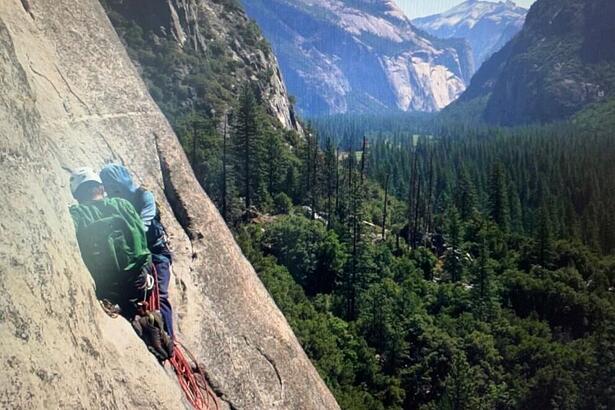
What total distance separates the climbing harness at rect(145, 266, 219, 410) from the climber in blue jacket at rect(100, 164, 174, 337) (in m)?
0.21

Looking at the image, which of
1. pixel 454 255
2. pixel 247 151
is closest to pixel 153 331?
pixel 454 255

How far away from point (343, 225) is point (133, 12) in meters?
32.5

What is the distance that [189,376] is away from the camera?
7719mm

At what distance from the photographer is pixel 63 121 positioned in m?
7.42

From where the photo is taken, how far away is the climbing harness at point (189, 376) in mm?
6886

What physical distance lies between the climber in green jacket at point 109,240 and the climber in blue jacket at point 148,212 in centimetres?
70

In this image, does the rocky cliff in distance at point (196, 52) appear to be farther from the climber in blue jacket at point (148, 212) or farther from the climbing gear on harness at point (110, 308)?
the climbing gear on harness at point (110, 308)

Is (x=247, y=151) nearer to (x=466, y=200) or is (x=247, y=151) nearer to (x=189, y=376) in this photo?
(x=466, y=200)

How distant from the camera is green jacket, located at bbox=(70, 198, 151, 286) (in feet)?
18.7

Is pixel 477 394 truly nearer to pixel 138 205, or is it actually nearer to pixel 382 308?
pixel 382 308

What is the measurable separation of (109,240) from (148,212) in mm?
1220

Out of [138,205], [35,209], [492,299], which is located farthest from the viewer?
[492,299]

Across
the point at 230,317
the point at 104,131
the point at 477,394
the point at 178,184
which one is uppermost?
the point at 104,131

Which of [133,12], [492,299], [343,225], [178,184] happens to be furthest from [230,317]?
[133,12]
